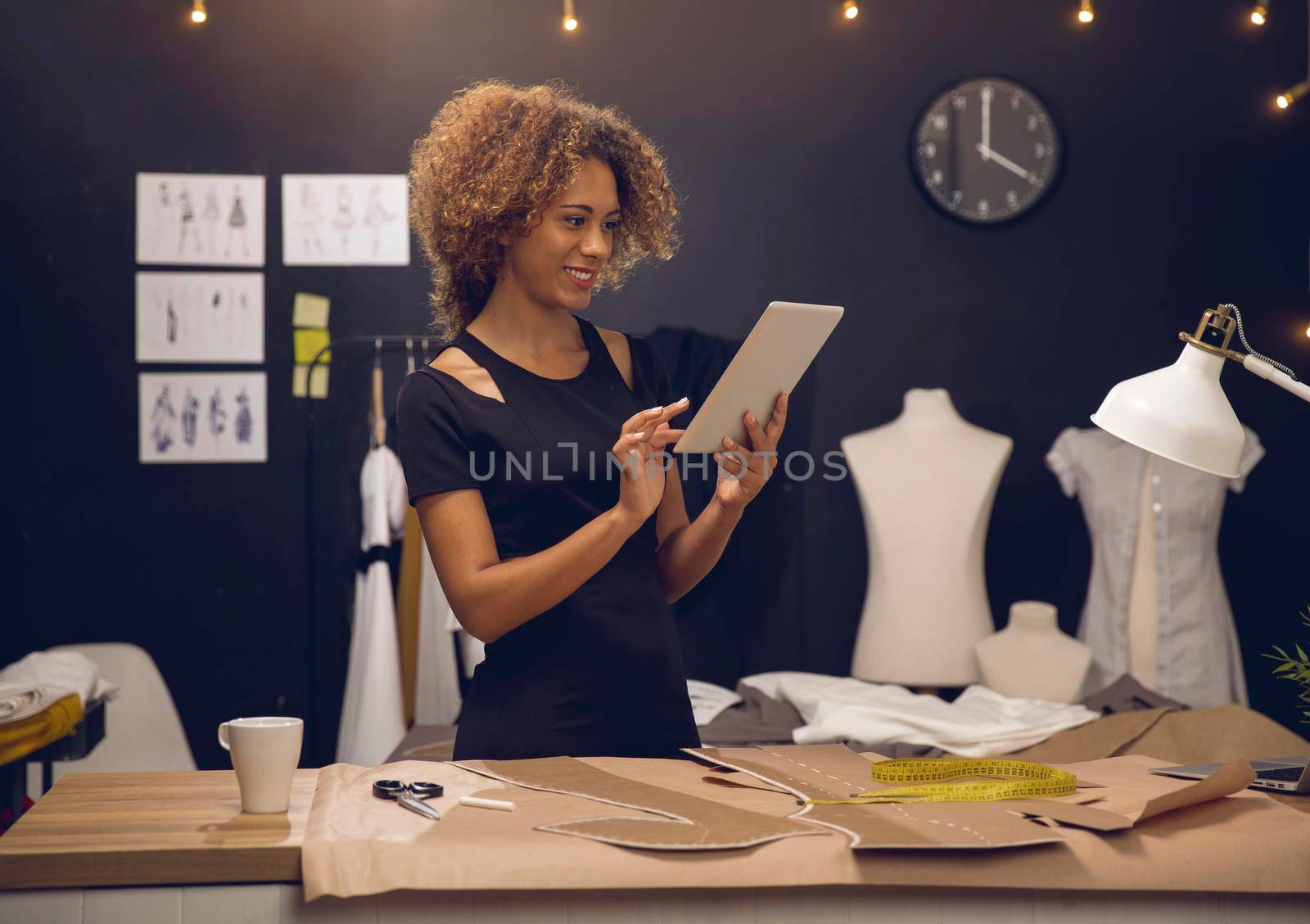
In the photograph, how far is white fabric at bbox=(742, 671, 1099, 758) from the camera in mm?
3047

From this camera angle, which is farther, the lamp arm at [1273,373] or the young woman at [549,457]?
the young woman at [549,457]

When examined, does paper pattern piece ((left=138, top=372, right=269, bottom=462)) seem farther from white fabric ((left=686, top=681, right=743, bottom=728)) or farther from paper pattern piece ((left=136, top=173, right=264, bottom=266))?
white fabric ((left=686, top=681, right=743, bottom=728))

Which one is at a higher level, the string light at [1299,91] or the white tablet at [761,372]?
the string light at [1299,91]

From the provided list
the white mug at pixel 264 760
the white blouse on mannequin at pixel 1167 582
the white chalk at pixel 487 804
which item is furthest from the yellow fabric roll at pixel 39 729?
the white blouse on mannequin at pixel 1167 582

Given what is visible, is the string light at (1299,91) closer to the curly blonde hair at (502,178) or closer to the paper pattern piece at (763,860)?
the curly blonde hair at (502,178)

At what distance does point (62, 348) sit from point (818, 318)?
331cm

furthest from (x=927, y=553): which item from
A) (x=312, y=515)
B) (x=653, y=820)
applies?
(x=653, y=820)

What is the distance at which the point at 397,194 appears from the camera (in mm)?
4289

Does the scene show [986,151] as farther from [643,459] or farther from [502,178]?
[643,459]

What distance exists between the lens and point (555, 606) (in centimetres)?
171

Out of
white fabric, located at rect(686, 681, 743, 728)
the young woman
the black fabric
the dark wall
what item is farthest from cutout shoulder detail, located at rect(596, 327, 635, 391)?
the dark wall

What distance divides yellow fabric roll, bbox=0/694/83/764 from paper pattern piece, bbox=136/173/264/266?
179 cm

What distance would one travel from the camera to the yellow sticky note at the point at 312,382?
14.0 ft

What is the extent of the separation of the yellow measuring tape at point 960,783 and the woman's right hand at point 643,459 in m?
0.41
